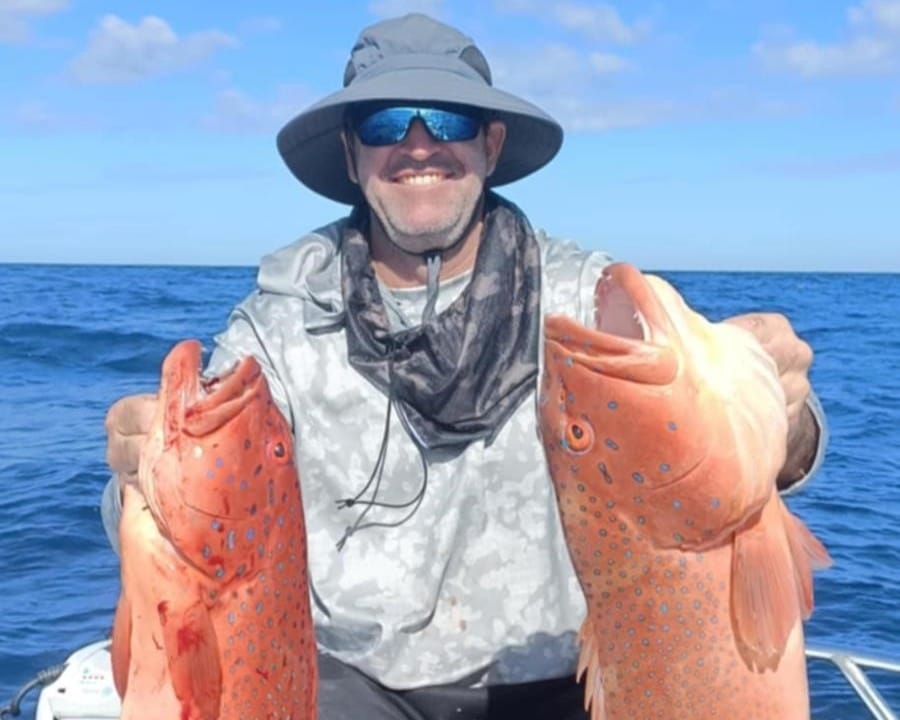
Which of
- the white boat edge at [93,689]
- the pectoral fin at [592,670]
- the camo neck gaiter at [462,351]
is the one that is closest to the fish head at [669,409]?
the pectoral fin at [592,670]

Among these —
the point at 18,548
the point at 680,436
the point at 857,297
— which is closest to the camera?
the point at 680,436

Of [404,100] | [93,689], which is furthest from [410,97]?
[93,689]

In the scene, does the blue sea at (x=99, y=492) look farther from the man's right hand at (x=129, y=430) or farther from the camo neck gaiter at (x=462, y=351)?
the man's right hand at (x=129, y=430)

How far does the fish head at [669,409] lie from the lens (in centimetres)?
297

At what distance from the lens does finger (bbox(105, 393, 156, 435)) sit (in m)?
3.28

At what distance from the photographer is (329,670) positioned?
4.52 m

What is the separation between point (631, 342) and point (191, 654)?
1.34 meters

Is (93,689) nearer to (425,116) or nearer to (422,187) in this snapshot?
(422,187)

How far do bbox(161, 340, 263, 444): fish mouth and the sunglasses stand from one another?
1.67m

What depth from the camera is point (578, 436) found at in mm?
3125

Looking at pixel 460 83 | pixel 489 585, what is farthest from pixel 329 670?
pixel 460 83

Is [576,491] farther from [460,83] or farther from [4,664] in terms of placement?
[4,664]

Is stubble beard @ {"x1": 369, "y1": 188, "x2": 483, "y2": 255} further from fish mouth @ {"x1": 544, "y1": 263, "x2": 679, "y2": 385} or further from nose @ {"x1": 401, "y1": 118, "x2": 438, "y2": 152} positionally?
fish mouth @ {"x1": 544, "y1": 263, "x2": 679, "y2": 385}

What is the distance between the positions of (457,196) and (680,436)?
6.08ft
